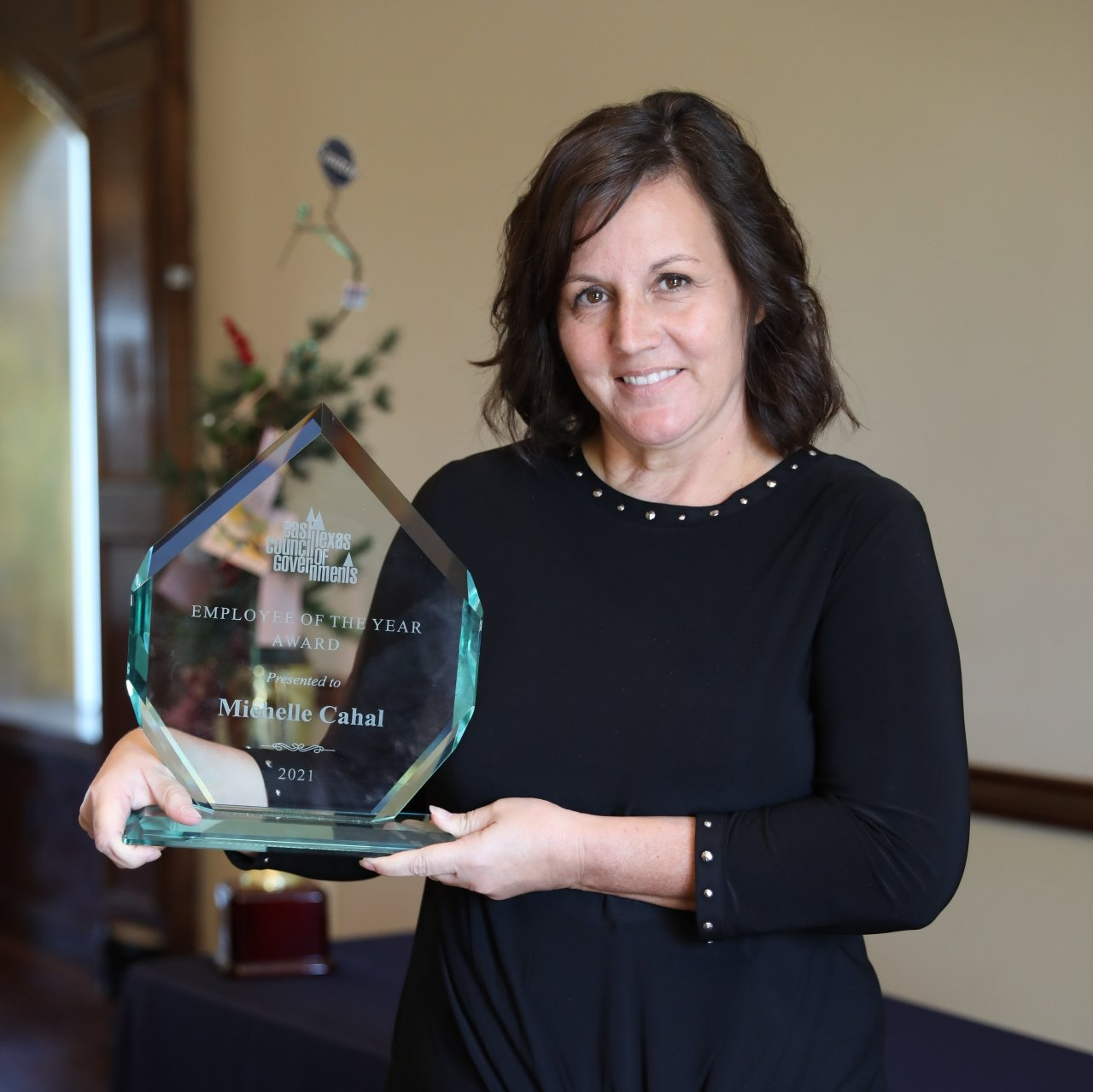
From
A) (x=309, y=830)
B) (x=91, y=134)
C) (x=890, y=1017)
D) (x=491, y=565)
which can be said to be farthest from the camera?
(x=91, y=134)

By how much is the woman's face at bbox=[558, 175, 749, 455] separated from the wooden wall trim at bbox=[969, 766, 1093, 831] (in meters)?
1.20

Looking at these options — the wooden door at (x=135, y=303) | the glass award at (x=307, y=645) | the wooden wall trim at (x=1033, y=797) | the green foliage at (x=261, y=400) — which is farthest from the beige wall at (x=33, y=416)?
the glass award at (x=307, y=645)

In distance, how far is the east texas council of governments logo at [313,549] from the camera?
1.16 m

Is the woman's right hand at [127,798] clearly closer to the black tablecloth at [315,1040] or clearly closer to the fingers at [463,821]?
the fingers at [463,821]

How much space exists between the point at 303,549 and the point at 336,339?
7.66 feet

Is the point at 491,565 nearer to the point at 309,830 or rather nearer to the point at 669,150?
the point at 309,830

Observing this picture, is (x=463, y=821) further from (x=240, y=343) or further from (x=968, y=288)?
(x=240, y=343)

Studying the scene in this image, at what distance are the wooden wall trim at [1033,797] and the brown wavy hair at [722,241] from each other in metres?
1.08

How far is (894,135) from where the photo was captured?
2.28 metres

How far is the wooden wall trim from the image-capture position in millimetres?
2076

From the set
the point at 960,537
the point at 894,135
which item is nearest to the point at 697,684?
the point at 960,537

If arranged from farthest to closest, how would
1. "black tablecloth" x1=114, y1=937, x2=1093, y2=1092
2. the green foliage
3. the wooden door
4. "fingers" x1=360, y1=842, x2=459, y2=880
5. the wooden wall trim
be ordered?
the wooden door → the green foliage → the wooden wall trim → "black tablecloth" x1=114, y1=937, x2=1093, y2=1092 → "fingers" x1=360, y1=842, x2=459, y2=880

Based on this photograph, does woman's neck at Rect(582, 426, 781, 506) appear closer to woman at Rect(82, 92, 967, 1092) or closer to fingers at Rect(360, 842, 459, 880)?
woman at Rect(82, 92, 967, 1092)

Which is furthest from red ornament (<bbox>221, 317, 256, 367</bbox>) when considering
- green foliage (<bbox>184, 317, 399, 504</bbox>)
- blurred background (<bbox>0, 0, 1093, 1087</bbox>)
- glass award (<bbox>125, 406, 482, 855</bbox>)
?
glass award (<bbox>125, 406, 482, 855</bbox>)
